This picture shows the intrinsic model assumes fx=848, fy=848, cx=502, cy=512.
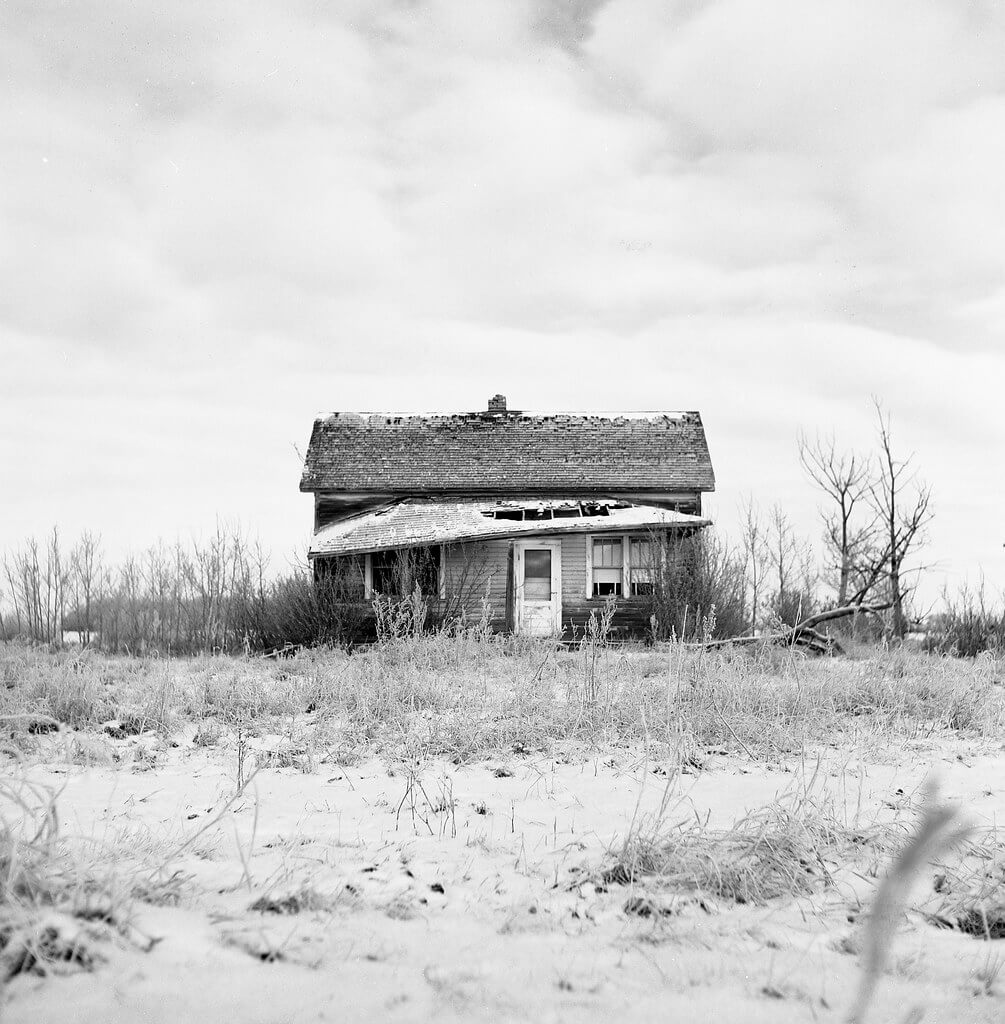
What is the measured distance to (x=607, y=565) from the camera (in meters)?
20.5

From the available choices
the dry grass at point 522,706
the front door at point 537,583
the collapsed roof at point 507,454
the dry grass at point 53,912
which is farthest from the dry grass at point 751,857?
the collapsed roof at point 507,454

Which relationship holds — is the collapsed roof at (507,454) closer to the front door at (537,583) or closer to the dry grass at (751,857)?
the front door at (537,583)

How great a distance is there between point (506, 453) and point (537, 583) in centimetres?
450

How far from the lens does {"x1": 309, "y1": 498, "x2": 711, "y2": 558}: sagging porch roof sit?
1833 cm

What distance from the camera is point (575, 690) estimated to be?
7168 mm

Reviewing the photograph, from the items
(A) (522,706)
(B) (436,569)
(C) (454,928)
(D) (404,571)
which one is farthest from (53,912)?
(B) (436,569)

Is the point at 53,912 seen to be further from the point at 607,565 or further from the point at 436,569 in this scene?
the point at 607,565

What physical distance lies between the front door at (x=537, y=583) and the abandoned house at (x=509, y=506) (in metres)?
0.03

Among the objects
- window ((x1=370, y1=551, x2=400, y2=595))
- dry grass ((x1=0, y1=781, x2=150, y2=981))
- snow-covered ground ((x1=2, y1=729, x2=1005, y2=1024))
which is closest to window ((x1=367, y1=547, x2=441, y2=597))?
window ((x1=370, y1=551, x2=400, y2=595))

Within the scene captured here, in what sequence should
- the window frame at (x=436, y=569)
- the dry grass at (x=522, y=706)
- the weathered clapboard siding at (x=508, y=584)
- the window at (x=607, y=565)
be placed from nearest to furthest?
1. the dry grass at (x=522, y=706)
2. the window frame at (x=436, y=569)
3. the weathered clapboard siding at (x=508, y=584)
4. the window at (x=607, y=565)

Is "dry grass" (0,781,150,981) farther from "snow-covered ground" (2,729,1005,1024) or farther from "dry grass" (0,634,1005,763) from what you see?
"dry grass" (0,634,1005,763)

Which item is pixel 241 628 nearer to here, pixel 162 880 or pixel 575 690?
pixel 575 690

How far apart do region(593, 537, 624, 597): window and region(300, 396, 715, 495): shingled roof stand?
2.27m

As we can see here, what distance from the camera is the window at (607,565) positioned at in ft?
66.9
